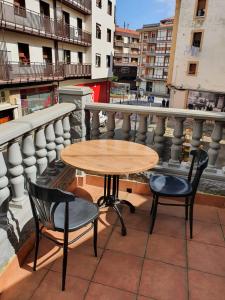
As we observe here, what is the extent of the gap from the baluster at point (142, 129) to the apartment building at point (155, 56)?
38.3 meters

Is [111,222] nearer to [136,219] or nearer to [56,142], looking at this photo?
[136,219]

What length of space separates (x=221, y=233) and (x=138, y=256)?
1011 mm

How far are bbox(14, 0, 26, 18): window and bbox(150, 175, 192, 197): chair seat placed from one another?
11.2m

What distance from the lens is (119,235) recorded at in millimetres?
2396

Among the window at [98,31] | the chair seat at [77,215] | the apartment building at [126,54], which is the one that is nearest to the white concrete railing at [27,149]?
the chair seat at [77,215]

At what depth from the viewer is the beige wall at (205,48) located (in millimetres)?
14898

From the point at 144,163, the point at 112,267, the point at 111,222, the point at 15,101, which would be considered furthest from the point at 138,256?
the point at 15,101

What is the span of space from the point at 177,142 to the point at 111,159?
1.07m

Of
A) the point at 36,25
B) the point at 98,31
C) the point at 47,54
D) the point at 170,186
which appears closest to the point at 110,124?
the point at 170,186

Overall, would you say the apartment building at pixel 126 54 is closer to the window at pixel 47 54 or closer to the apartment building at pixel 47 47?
the apartment building at pixel 47 47

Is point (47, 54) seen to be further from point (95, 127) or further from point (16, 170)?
point (16, 170)

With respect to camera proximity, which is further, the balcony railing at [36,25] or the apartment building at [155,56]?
the apartment building at [155,56]

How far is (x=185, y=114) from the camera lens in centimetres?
264

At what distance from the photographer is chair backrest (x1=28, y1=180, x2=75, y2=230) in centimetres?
142
